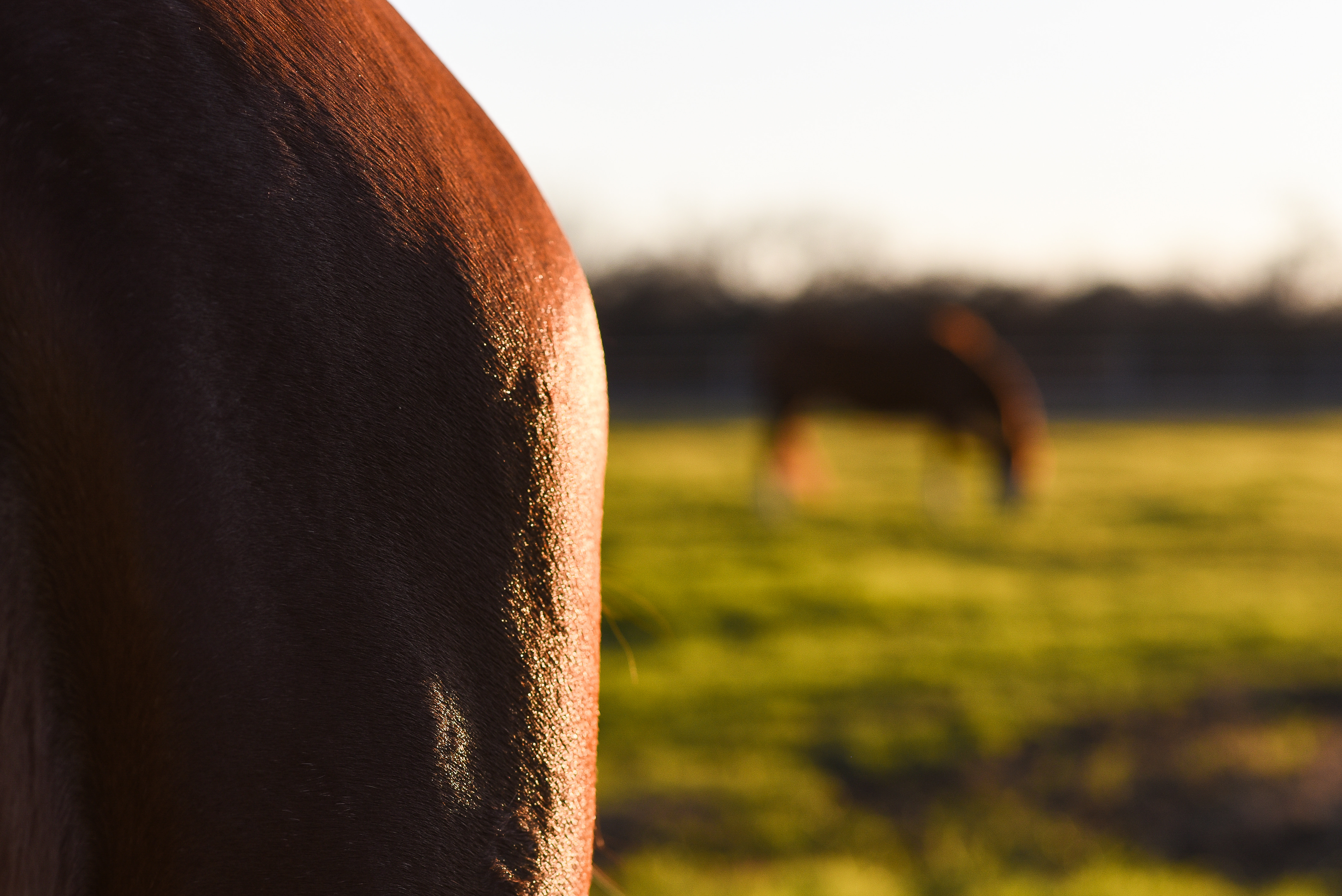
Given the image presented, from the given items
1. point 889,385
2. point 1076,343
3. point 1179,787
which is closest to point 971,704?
point 1179,787

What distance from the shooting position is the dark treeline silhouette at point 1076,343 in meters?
26.2

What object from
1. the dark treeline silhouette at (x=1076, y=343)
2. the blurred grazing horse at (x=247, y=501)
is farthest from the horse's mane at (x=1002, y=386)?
the blurred grazing horse at (x=247, y=501)

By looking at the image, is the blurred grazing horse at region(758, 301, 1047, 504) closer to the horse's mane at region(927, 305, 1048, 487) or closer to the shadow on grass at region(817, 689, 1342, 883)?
the horse's mane at region(927, 305, 1048, 487)

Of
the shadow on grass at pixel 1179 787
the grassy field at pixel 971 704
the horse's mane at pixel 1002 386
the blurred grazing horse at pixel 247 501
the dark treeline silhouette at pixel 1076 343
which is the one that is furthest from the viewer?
the dark treeline silhouette at pixel 1076 343

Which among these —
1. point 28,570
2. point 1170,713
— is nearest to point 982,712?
point 1170,713

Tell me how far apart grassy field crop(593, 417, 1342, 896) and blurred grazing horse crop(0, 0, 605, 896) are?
1.16 ft

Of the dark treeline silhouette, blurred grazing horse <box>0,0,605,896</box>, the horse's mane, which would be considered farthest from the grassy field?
the dark treeline silhouette

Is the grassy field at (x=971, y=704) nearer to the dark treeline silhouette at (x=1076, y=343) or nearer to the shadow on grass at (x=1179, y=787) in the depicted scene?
the shadow on grass at (x=1179, y=787)

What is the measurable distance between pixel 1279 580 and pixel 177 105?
8832 millimetres

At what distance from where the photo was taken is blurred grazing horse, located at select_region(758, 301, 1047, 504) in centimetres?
1142

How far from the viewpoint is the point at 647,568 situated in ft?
25.2

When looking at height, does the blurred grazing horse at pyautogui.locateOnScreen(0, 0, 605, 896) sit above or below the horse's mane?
below

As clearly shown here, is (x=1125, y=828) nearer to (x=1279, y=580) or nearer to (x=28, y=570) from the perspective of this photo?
(x=28, y=570)

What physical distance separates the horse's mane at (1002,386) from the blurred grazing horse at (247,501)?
11.2 m
